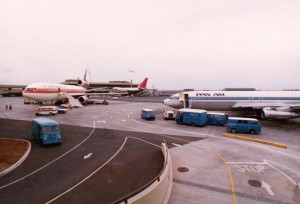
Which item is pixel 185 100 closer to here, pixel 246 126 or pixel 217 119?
pixel 217 119

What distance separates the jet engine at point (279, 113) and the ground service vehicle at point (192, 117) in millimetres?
11020

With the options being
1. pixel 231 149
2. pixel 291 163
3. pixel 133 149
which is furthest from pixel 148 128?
pixel 291 163

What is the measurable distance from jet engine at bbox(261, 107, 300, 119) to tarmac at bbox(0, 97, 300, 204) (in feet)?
22.7

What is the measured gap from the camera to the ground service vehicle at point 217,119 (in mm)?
38906

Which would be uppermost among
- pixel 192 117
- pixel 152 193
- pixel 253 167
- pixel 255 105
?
pixel 255 105

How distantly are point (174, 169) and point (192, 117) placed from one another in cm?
2061

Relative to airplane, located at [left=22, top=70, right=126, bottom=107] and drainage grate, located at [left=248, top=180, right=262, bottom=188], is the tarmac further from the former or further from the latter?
airplane, located at [left=22, top=70, right=126, bottom=107]

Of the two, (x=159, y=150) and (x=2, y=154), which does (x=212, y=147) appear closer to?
(x=159, y=150)

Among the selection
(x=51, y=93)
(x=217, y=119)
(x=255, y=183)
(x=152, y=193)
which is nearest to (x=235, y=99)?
(x=217, y=119)

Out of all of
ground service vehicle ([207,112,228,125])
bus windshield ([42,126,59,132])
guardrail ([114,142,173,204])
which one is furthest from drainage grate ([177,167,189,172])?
ground service vehicle ([207,112,228,125])

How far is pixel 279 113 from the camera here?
38844mm

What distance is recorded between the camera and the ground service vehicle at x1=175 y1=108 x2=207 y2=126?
37906mm

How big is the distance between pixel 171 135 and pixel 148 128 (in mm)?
6065

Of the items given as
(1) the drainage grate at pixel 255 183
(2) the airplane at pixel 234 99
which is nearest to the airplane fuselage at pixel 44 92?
(2) the airplane at pixel 234 99
